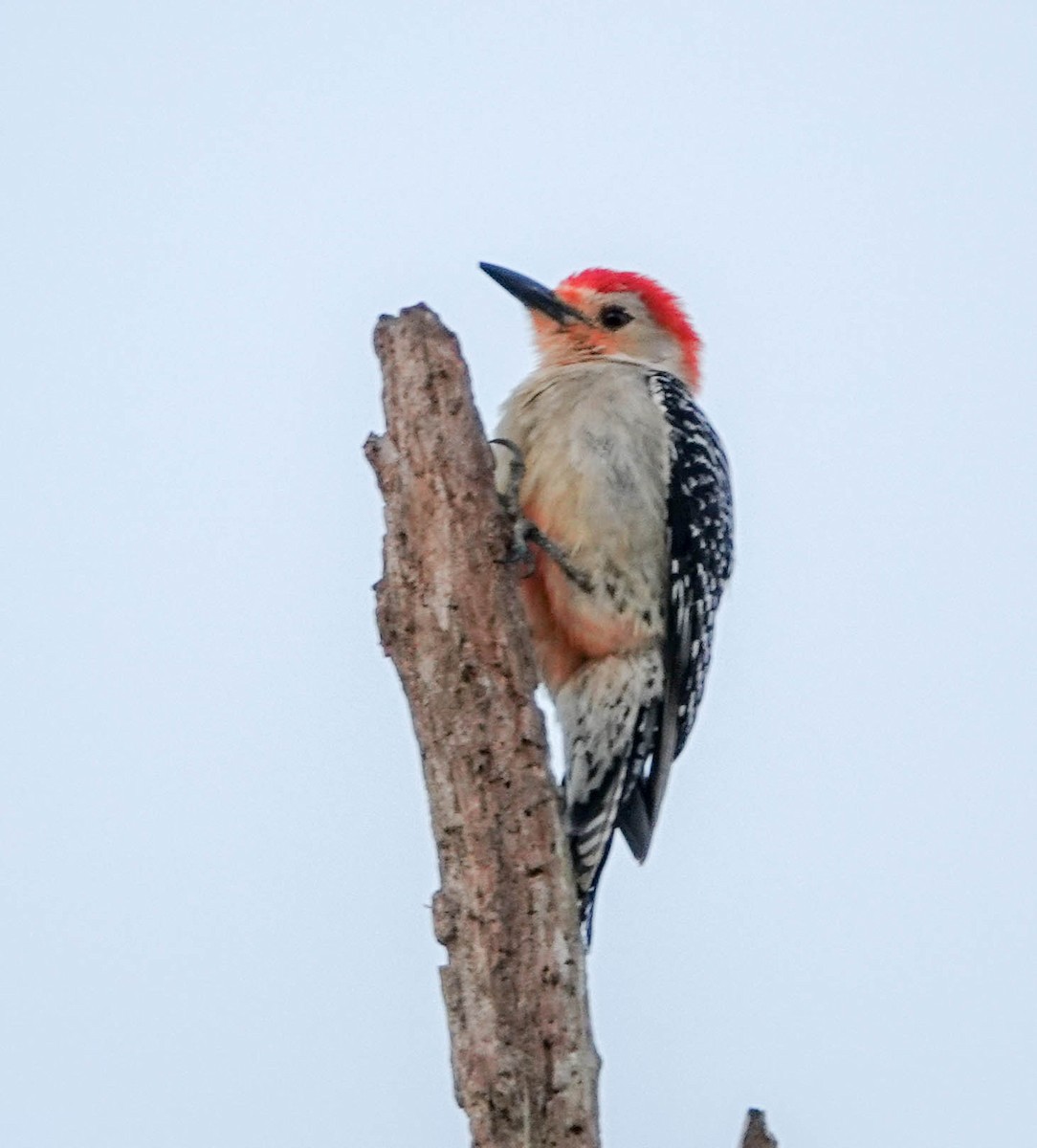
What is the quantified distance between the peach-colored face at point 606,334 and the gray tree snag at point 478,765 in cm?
235

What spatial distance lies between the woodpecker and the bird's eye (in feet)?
1.73

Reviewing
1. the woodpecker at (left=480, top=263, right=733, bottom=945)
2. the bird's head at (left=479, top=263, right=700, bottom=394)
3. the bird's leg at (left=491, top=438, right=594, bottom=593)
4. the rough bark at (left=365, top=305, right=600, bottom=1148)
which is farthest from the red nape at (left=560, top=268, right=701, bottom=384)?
the rough bark at (left=365, top=305, right=600, bottom=1148)

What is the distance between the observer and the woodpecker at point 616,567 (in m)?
6.04

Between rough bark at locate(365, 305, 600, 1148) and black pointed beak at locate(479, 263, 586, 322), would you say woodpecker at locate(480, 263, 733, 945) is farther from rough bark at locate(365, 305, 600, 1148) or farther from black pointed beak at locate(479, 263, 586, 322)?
rough bark at locate(365, 305, 600, 1148)

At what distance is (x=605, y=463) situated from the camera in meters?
6.07

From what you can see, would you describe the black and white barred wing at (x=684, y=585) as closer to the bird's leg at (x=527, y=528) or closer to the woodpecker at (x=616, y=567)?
the woodpecker at (x=616, y=567)

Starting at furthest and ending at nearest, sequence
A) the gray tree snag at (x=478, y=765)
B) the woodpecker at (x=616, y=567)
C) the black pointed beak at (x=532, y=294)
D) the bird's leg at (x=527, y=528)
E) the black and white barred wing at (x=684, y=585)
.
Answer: the black pointed beak at (x=532, y=294)
the black and white barred wing at (x=684, y=585)
the woodpecker at (x=616, y=567)
the bird's leg at (x=527, y=528)
the gray tree snag at (x=478, y=765)

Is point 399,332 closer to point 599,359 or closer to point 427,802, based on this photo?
point 427,802

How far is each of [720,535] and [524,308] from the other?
4.69 feet

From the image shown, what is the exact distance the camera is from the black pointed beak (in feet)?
23.2

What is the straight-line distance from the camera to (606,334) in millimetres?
7246

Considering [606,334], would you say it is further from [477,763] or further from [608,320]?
[477,763]

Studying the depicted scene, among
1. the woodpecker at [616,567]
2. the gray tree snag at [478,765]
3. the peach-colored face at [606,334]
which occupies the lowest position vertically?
the gray tree snag at [478,765]

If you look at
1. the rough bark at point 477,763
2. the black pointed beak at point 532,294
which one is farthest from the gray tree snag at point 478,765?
the black pointed beak at point 532,294
